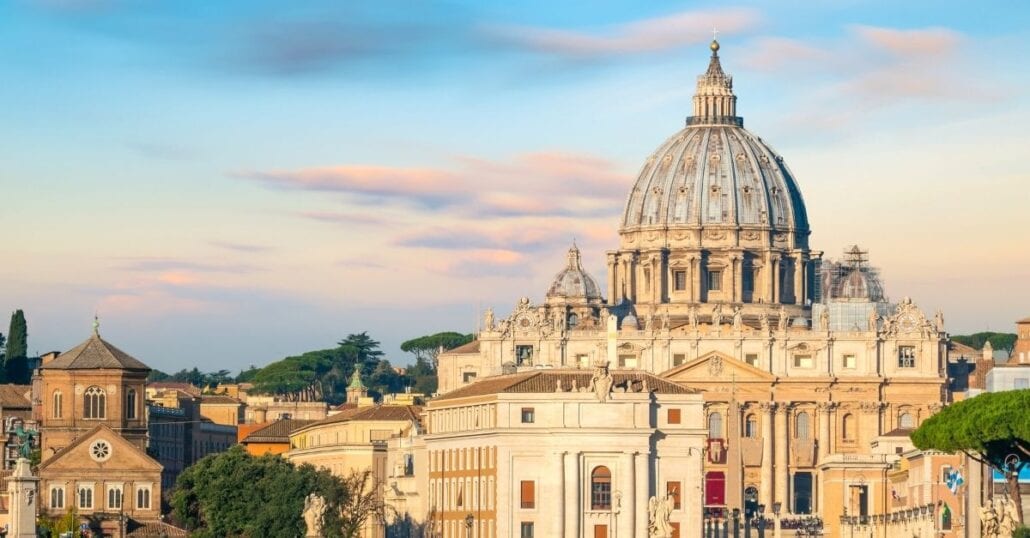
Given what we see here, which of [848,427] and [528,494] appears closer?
[528,494]

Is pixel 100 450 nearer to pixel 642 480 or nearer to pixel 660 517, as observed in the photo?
pixel 642 480

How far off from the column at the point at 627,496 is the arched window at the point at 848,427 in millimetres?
61858

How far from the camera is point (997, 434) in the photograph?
102 metres

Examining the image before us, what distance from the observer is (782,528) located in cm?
15438

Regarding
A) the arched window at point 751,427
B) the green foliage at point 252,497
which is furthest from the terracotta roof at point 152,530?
the arched window at point 751,427

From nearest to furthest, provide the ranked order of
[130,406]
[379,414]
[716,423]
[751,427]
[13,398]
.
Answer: [130,406] < [379,414] < [13,398] < [716,423] < [751,427]

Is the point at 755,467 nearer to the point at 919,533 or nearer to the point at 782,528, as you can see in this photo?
the point at 782,528

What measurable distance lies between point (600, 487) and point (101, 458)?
1088 inches

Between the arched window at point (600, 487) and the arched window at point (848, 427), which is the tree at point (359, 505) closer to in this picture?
the arched window at point (600, 487)

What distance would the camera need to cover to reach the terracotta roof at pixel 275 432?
7558 inches

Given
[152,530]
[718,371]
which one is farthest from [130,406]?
[718,371]

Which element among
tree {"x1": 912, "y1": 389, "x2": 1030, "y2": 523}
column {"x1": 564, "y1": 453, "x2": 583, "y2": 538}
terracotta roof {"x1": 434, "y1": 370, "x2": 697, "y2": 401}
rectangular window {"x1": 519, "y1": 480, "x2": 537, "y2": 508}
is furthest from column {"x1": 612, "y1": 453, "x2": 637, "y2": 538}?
tree {"x1": 912, "y1": 389, "x2": 1030, "y2": 523}

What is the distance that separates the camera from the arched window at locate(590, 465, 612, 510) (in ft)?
445

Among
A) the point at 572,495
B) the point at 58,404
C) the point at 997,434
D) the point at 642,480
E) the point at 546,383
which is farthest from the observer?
the point at 58,404
